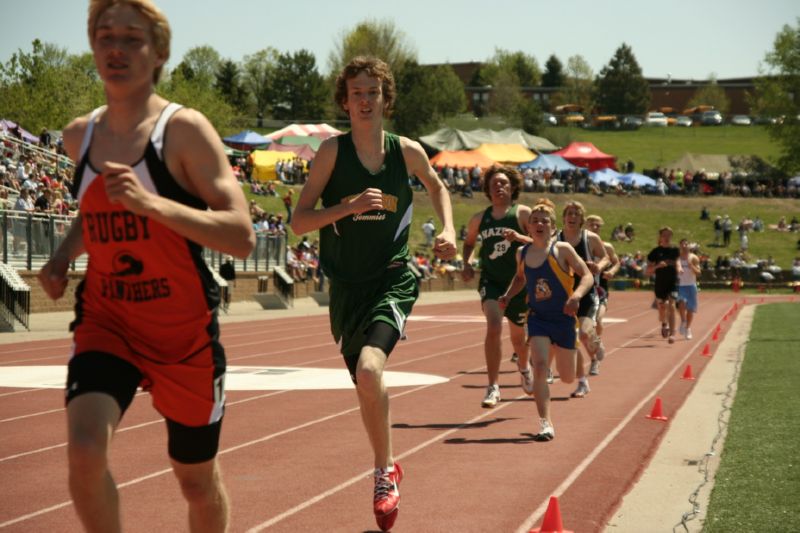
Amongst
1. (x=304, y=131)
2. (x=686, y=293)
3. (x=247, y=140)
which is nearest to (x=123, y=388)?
(x=686, y=293)

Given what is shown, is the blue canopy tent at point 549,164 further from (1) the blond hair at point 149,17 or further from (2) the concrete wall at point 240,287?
(1) the blond hair at point 149,17

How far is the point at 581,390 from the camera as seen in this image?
42.4 ft

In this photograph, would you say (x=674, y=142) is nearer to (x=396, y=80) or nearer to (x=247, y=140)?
(x=396, y=80)

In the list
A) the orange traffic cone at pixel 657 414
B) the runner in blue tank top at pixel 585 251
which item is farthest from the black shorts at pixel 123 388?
the runner in blue tank top at pixel 585 251

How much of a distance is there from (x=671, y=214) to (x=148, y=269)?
65665 mm

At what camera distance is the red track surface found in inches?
261

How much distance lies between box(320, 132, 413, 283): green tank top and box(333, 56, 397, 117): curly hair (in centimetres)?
29

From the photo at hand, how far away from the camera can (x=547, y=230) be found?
10320 mm

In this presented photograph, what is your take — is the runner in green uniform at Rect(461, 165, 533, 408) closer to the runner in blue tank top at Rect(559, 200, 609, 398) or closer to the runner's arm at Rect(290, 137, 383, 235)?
the runner in blue tank top at Rect(559, 200, 609, 398)

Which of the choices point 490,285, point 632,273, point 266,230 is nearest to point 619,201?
point 632,273

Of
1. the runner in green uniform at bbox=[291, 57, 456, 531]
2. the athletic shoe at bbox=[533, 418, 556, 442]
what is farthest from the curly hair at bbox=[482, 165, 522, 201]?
the runner in green uniform at bbox=[291, 57, 456, 531]

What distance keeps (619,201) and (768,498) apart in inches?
2483

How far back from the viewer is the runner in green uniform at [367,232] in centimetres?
642

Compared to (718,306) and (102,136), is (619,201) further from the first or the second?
(102,136)
